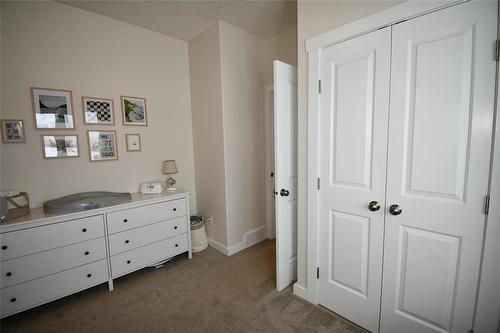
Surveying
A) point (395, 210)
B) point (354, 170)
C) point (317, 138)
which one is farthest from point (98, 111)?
point (395, 210)

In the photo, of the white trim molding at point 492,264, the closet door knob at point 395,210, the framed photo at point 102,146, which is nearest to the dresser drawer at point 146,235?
the framed photo at point 102,146

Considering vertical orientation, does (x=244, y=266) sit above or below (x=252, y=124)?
below

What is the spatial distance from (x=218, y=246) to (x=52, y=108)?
2.33 m

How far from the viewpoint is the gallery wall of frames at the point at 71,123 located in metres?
1.99

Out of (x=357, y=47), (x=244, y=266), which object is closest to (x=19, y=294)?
(x=244, y=266)

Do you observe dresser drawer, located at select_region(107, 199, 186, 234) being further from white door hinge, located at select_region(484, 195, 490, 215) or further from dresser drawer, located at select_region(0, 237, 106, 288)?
white door hinge, located at select_region(484, 195, 490, 215)

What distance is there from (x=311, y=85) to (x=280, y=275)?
65.6 inches

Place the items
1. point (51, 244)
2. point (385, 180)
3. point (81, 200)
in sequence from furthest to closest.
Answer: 1. point (81, 200)
2. point (51, 244)
3. point (385, 180)

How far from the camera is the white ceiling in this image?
2111 millimetres

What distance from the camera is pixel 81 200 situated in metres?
1.94

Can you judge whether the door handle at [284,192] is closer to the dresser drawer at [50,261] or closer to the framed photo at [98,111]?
the dresser drawer at [50,261]

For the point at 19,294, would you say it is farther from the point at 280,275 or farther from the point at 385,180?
the point at 385,180

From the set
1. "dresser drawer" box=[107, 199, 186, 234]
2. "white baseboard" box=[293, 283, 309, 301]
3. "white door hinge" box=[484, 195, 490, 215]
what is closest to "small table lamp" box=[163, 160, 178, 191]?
"dresser drawer" box=[107, 199, 186, 234]

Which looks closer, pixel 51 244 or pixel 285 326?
pixel 285 326
